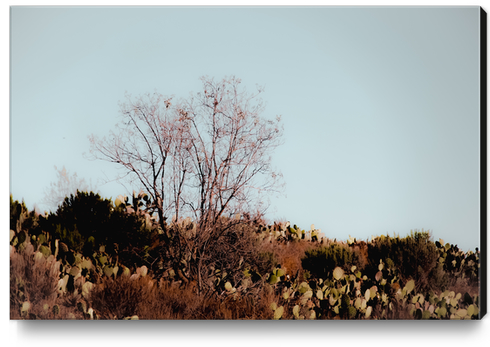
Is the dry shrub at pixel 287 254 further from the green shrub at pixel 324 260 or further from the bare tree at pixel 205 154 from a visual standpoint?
the bare tree at pixel 205 154

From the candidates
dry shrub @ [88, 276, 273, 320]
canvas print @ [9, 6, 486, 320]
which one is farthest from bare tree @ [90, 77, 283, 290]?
dry shrub @ [88, 276, 273, 320]

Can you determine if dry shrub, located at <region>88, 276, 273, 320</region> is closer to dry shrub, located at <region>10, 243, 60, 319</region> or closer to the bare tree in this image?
the bare tree

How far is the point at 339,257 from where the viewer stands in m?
3.32

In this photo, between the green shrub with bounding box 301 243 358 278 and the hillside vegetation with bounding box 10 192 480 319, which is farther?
the green shrub with bounding box 301 243 358 278

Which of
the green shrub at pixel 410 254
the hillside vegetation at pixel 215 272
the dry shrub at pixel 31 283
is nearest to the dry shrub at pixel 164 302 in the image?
the hillside vegetation at pixel 215 272

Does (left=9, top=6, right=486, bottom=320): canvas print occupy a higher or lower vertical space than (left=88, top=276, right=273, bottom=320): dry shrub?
higher

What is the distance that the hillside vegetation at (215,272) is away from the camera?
10.5 ft

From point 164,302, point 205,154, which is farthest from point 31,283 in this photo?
point 205,154

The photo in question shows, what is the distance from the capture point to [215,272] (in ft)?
10.7

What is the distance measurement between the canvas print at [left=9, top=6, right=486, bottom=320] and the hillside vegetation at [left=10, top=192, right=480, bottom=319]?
0.01 meters

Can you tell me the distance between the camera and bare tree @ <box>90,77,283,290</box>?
3248 millimetres

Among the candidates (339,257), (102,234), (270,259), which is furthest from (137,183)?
(339,257)

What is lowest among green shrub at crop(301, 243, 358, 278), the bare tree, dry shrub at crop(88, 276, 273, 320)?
dry shrub at crop(88, 276, 273, 320)

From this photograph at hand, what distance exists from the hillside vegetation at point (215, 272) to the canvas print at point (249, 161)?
1 centimetres
